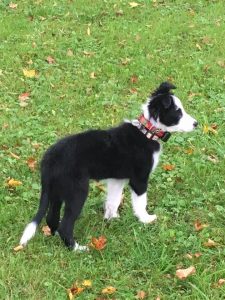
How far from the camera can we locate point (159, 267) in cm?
402

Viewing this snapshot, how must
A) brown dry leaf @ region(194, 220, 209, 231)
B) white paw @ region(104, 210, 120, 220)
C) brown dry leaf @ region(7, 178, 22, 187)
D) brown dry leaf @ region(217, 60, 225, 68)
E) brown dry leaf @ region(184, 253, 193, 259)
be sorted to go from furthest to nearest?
brown dry leaf @ region(217, 60, 225, 68) < brown dry leaf @ region(7, 178, 22, 187) < white paw @ region(104, 210, 120, 220) < brown dry leaf @ region(194, 220, 209, 231) < brown dry leaf @ region(184, 253, 193, 259)

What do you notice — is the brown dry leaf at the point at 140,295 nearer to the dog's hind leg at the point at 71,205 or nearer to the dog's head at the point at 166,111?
→ the dog's hind leg at the point at 71,205

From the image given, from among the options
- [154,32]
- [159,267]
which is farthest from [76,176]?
[154,32]

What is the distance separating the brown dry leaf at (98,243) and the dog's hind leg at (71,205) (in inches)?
8.3

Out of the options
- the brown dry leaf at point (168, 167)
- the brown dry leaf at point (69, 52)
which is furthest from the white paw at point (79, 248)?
the brown dry leaf at point (69, 52)

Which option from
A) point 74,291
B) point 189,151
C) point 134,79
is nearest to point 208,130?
point 189,151

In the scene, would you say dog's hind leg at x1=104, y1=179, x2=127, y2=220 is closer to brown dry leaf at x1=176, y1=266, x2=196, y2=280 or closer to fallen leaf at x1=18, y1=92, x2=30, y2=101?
brown dry leaf at x1=176, y1=266, x2=196, y2=280

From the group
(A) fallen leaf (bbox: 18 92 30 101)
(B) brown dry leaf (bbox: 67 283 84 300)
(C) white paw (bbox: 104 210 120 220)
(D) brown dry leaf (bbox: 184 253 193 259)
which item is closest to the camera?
(B) brown dry leaf (bbox: 67 283 84 300)

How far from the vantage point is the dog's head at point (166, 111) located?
4.41 m

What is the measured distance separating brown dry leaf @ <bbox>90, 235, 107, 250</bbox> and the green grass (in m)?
0.06

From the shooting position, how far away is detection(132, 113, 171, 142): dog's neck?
4.45 metres

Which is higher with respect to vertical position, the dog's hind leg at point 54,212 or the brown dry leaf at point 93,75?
the dog's hind leg at point 54,212

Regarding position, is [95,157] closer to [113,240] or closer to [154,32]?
[113,240]

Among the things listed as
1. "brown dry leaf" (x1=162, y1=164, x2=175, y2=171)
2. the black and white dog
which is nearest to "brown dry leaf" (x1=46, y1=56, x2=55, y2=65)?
"brown dry leaf" (x1=162, y1=164, x2=175, y2=171)
